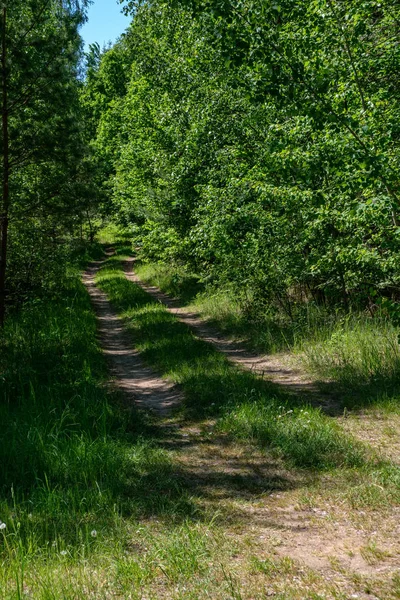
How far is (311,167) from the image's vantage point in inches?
236

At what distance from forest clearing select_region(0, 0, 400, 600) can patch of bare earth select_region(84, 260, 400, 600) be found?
0.02 metres

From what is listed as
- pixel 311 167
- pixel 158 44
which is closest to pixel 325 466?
pixel 311 167

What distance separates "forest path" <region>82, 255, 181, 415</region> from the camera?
311 inches

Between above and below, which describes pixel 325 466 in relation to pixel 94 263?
below

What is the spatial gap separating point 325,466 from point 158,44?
668 inches

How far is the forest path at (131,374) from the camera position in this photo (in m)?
7.89

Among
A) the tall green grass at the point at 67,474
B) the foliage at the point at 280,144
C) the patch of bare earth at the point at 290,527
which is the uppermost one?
the foliage at the point at 280,144

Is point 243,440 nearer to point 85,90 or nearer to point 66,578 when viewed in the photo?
point 66,578

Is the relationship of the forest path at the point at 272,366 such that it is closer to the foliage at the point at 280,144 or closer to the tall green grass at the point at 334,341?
the tall green grass at the point at 334,341

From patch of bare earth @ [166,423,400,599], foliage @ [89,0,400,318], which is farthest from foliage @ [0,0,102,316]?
patch of bare earth @ [166,423,400,599]

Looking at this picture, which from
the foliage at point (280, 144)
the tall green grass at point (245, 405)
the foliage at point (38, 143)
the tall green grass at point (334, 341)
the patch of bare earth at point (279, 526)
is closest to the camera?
the patch of bare earth at point (279, 526)

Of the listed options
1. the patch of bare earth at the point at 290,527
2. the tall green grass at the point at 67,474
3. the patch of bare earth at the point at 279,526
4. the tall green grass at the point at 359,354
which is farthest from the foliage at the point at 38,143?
the patch of bare earth at the point at 290,527

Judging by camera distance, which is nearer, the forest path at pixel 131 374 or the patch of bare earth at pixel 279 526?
the patch of bare earth at pixel 279 526

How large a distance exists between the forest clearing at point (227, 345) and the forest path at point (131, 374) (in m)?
0.07
